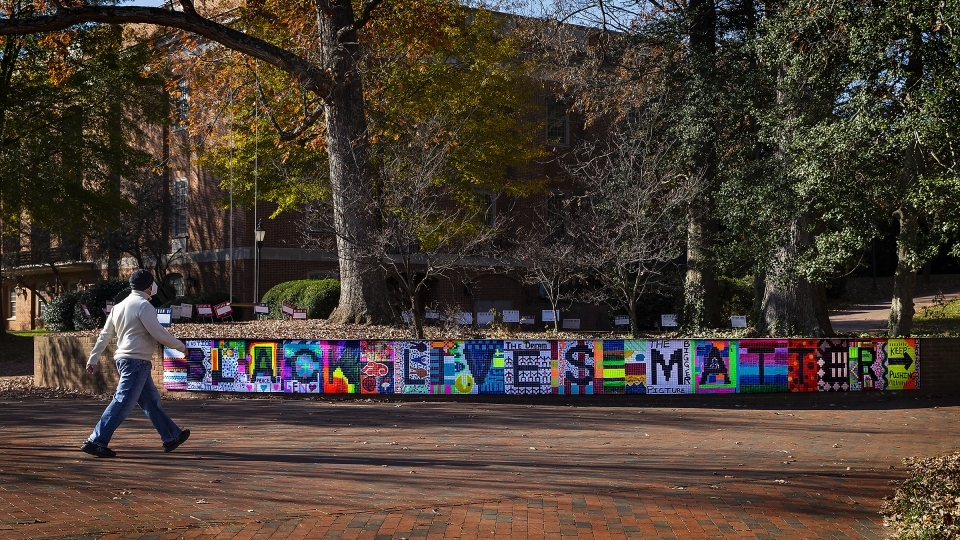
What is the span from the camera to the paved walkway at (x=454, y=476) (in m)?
6.76

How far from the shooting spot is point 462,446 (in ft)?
34.2

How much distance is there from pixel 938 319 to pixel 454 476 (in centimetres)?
2488

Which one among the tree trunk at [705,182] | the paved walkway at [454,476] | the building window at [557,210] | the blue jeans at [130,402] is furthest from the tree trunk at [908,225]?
the blue jeans at [130,402]

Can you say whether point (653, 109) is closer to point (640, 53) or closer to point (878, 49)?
point (640, 53)

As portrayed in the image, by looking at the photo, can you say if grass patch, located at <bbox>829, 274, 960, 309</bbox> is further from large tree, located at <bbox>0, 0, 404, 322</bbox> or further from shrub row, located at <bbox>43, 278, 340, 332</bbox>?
large tree, located at <bbox>0, 0, 404, 322</bbox>

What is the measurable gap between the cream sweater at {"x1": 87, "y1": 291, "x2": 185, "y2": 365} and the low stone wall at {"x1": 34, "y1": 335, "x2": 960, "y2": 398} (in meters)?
6.77

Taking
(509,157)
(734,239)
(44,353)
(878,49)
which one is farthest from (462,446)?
(509,157)

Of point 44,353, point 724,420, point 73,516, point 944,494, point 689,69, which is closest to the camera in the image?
point 73,516

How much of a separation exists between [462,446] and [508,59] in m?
19.1

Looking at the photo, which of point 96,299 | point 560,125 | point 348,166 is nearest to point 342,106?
point 348,166

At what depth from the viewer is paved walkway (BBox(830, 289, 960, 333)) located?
32.0 meters

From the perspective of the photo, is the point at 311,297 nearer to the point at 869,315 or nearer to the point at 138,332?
the point at 138,332

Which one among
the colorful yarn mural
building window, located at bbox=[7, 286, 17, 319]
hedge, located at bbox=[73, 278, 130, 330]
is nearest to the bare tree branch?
the colorful yarn mural

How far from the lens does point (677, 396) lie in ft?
51.8
